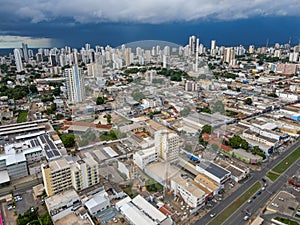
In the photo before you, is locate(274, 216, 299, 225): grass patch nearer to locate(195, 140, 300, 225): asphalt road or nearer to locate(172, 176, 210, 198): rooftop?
locate(195, 140, 300, 225): asphalt road

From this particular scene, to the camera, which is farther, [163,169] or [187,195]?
[187,195]

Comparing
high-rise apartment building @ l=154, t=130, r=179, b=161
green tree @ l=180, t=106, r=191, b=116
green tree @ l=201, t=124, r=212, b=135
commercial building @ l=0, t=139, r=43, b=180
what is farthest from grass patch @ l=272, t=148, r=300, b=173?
commercial building @ l=0, t=139, r=43, b=180

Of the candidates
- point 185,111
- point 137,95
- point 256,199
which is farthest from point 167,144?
point 256,199

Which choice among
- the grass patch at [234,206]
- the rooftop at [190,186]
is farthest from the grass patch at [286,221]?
the rooftop at [190,186]

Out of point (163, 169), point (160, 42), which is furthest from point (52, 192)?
point (160, 42)

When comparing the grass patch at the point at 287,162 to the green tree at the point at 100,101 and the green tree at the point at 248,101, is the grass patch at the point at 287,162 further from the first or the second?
the green tree at the point at 100,101

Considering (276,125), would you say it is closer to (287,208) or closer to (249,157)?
(249,157)

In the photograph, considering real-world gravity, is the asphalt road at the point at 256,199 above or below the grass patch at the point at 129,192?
below
